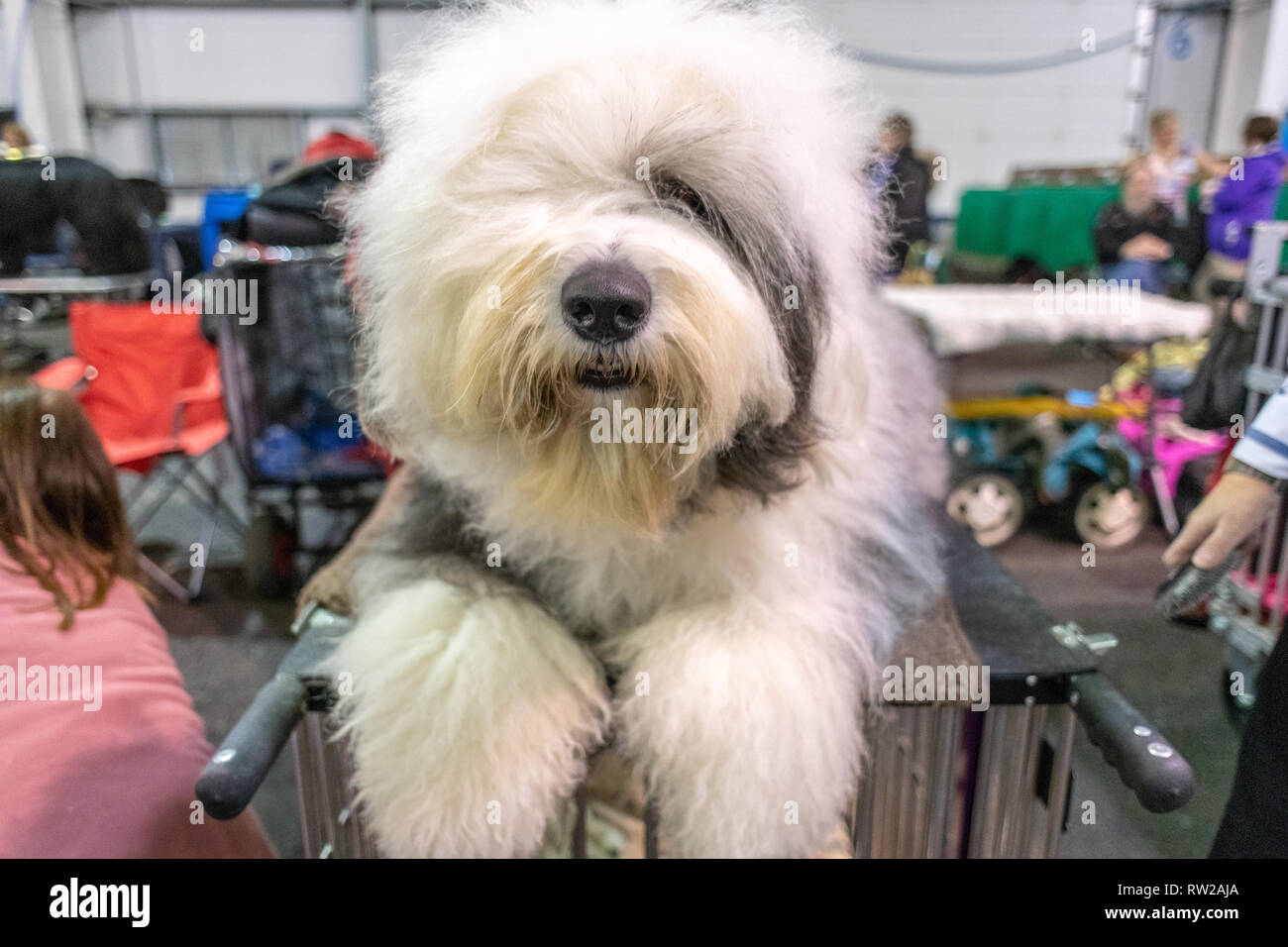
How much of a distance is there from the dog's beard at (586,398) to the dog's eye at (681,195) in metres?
0.15

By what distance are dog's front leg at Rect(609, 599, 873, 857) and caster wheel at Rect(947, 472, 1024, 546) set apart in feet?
8.15

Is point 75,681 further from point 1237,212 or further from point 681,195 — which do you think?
point 1237,212

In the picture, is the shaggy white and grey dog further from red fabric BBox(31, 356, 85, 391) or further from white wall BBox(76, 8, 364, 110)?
white wall BBox(76, 8, 364, 110)

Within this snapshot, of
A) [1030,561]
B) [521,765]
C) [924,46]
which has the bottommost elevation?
[1030,561]

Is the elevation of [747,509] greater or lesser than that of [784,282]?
lesser

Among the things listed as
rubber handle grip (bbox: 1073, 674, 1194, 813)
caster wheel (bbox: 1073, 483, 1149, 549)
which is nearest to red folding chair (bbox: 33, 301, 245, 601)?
rubber handle grip (bbox: 1073, 674, 1194, 813)

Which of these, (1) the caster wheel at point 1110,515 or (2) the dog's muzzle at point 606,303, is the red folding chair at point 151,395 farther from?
(1) the caster wheel at point 1110,515

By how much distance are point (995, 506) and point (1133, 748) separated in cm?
261

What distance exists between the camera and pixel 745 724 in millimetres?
1073

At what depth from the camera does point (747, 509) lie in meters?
1.15

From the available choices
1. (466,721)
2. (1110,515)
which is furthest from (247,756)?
(1110,515)
